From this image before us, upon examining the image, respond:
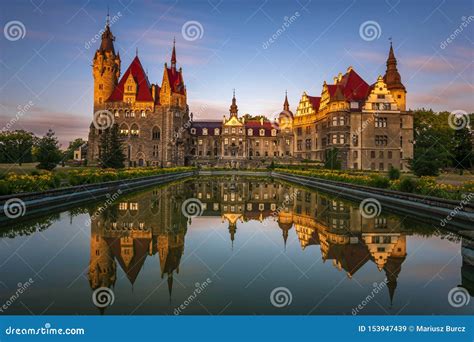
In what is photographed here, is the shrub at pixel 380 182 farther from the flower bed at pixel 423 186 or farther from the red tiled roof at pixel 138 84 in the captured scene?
the red tiled roof at pixel 138 84

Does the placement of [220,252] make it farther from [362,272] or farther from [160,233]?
[362,272]

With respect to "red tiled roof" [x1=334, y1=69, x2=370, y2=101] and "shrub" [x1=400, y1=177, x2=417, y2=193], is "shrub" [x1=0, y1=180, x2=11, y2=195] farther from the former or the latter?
"red tiled roof" [x1=334, y1=69, x2=370, y2=101]

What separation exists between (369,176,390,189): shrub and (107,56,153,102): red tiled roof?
53261 millimetres

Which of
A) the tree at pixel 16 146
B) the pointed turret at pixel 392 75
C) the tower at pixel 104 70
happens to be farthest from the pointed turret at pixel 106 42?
the pointed turret at pixel 392 75

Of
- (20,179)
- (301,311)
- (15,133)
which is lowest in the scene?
(301,311)

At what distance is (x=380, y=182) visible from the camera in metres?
20.6

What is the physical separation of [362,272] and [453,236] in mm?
5379

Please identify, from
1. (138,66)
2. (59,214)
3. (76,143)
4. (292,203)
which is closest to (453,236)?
(292,203)

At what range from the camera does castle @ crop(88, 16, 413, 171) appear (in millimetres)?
53906

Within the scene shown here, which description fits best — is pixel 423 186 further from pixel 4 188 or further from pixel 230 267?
pixel 4 188

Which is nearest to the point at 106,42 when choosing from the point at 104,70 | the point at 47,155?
the point at 104,70

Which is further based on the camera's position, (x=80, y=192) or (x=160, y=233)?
(x=80, y=192)

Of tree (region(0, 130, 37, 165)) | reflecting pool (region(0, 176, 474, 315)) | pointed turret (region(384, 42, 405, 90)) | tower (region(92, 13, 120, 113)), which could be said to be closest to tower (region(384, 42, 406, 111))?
pointed turret (region(384, 42, 405, 90))

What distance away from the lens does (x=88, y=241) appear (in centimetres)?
968
